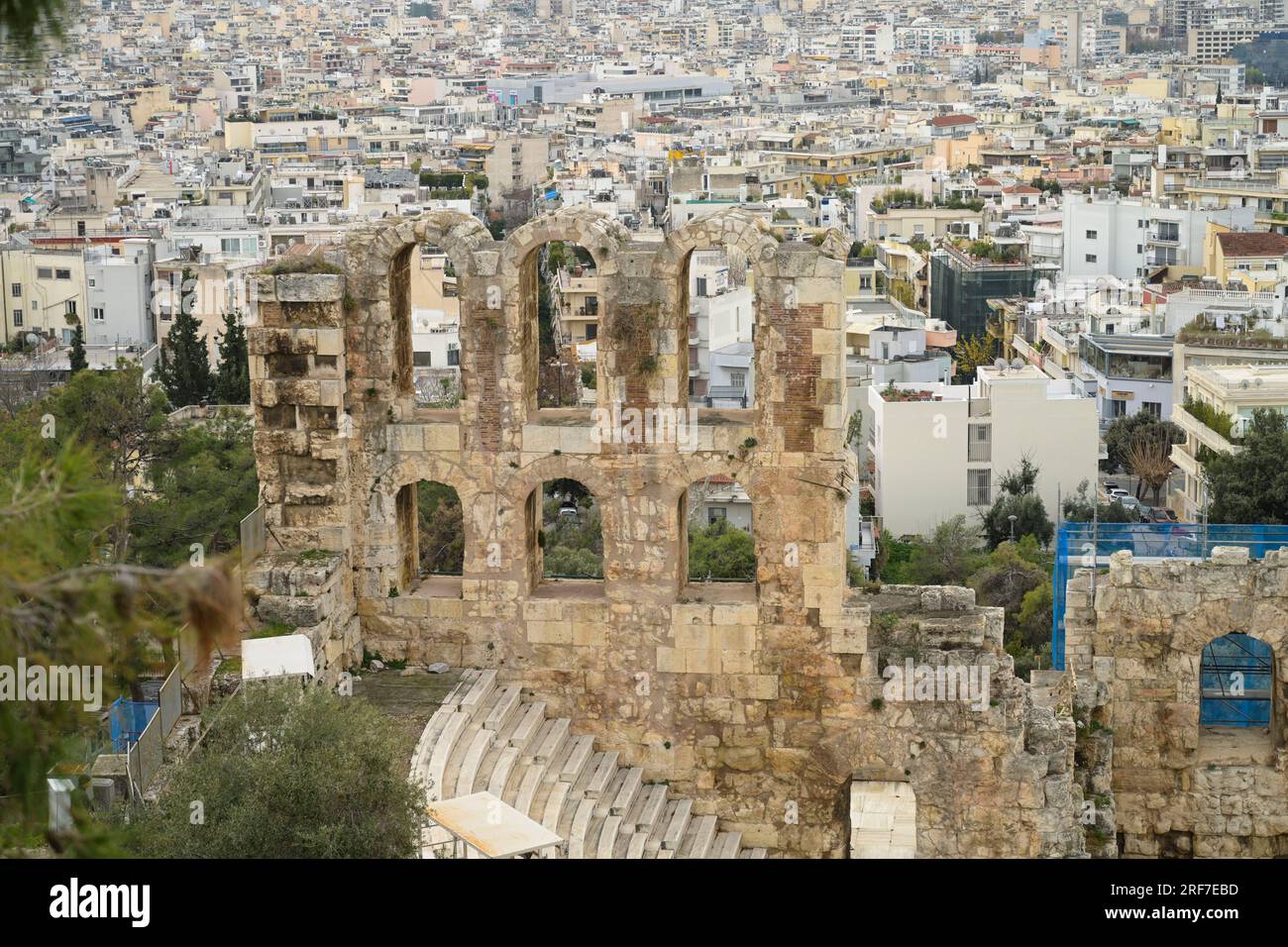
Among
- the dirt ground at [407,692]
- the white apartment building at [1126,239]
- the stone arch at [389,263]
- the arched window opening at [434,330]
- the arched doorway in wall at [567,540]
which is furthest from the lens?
the white apartment building at [1126,239]

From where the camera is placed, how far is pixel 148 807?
14250 millimetres

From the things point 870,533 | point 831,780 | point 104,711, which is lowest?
point 870,533

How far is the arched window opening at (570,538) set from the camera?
21.6 m

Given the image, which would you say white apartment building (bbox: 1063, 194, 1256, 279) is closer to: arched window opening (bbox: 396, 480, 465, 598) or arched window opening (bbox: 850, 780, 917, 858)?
arched window opening (bbox: 396, 480, 465, 598)

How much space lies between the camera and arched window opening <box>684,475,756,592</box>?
1238 inches

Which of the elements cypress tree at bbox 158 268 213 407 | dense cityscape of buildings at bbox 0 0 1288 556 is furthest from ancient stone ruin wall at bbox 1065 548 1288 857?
cypress tree at bbox 158 268 213 407

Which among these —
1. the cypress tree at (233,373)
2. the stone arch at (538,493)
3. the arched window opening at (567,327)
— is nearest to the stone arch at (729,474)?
the stone arch at (538,493)

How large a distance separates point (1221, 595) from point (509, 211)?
9392cm

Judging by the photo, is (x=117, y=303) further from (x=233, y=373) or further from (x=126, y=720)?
(x=126, y=720)

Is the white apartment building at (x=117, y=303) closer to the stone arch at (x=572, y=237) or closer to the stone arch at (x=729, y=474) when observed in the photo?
the stone arch at (x=572, y=237)

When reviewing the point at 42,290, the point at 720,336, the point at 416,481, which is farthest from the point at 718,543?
A: the point at 42,290

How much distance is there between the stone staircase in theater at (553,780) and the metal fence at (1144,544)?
8118mm
